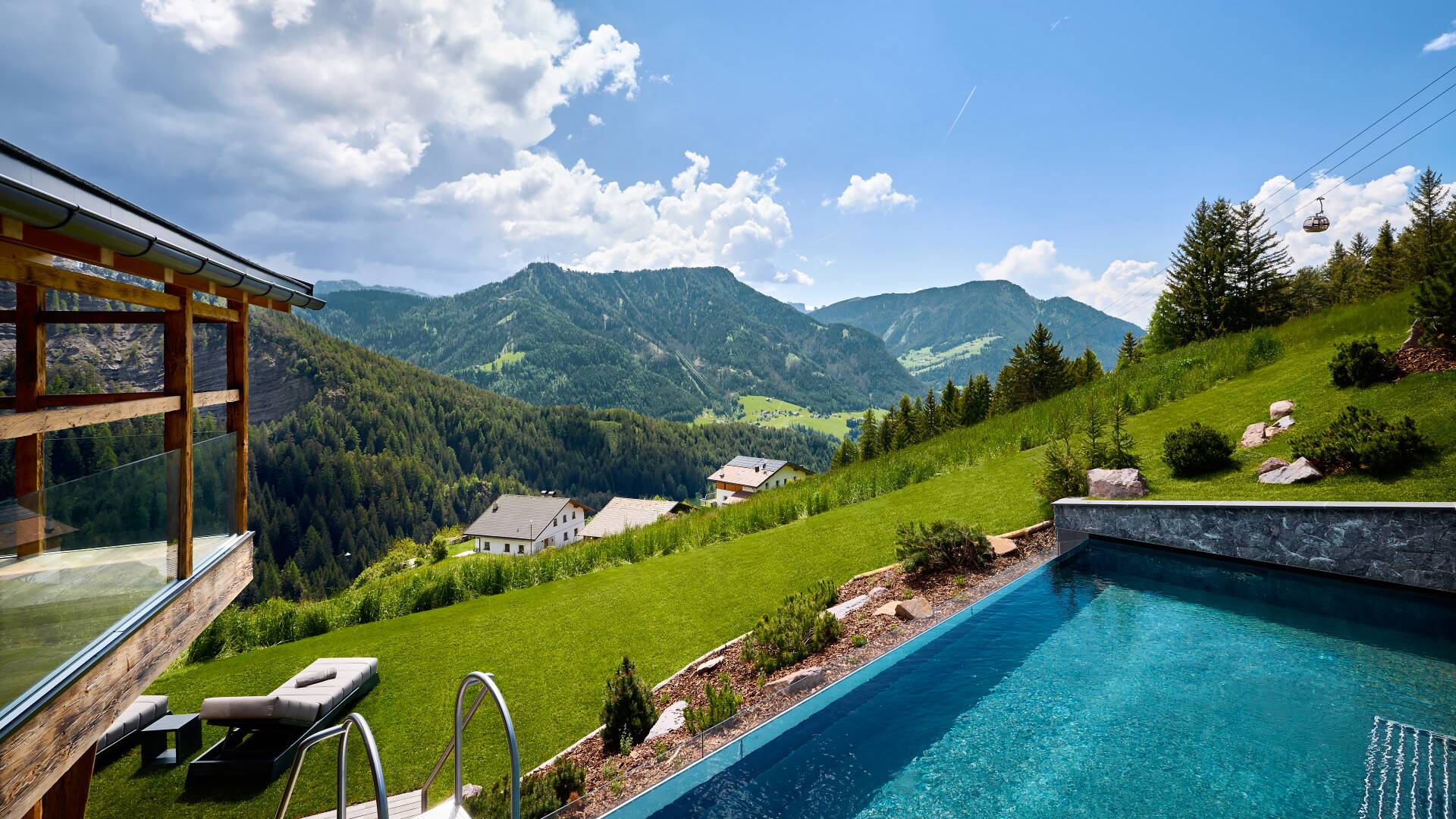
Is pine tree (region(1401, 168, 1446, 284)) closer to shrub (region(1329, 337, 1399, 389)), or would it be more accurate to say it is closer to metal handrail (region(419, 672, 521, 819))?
shrub (region(1329, 337, 1399, 389))

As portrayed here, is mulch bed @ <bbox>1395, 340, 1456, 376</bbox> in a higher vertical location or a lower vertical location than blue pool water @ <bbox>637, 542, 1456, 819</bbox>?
higher

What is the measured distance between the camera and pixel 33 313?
529 cm

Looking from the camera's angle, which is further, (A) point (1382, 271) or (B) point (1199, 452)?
(A) point (1382, 271)

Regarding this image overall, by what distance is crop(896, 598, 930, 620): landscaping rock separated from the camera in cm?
707

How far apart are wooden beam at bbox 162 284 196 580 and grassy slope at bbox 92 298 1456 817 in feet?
8.89

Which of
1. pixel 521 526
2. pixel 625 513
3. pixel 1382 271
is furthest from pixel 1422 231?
pixel 521 526

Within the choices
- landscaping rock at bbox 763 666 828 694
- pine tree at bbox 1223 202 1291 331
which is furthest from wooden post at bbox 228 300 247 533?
pine tree at bbox 1223 202 1291 331

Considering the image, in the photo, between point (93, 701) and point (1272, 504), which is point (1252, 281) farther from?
point (93, 701)

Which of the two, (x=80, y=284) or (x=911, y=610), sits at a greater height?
(x=80, y=284)

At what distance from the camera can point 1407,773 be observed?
14.1ft

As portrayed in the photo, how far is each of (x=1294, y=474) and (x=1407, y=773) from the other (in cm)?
576

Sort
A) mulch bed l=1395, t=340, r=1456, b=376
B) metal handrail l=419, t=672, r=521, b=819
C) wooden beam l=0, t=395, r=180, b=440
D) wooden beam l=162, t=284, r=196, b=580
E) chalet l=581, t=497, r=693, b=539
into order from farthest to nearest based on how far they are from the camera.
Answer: chalet l=581, t=497, r=693, b=539, mulch bed l=1395, t=340, r=1456, b=376, wooden beam l=162, t=284, r=196, b=580, wooden beam l=0, t=395, r=180, b=440, metal handrail l=419, t=672, r=521, b=819

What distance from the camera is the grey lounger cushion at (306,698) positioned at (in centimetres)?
607

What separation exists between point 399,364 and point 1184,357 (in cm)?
14089
